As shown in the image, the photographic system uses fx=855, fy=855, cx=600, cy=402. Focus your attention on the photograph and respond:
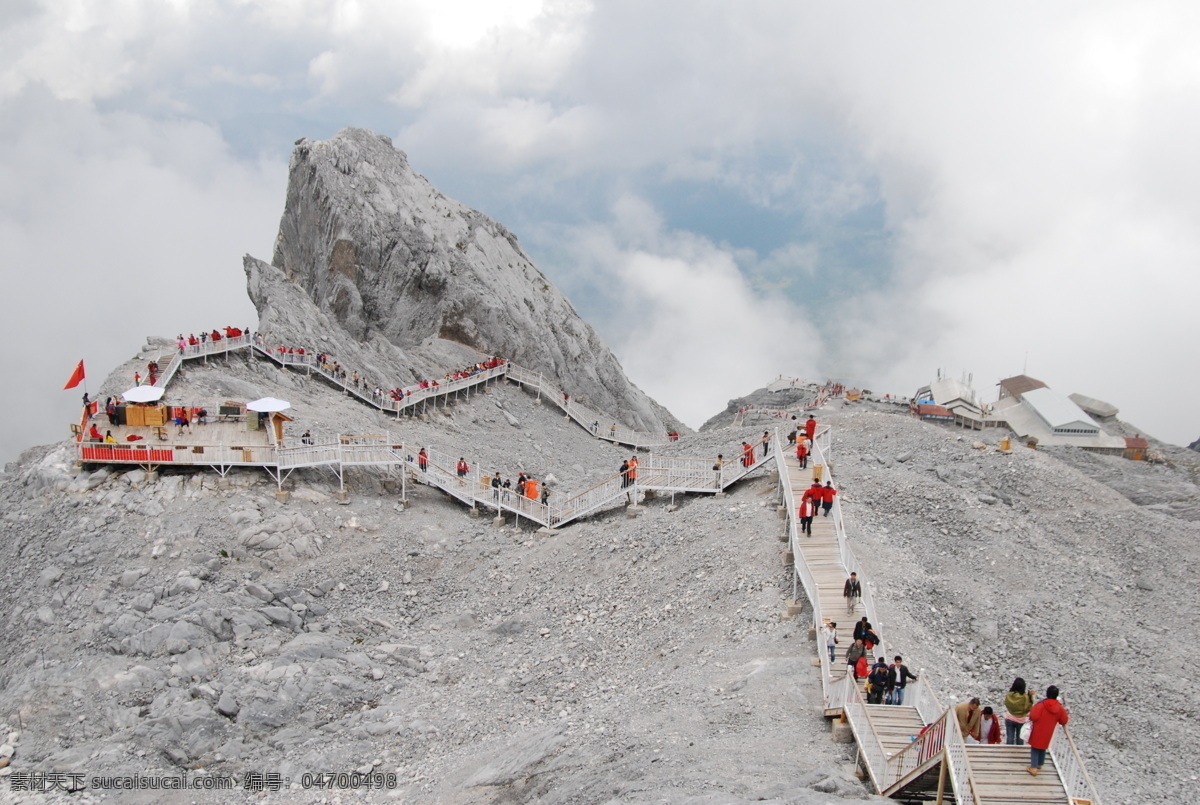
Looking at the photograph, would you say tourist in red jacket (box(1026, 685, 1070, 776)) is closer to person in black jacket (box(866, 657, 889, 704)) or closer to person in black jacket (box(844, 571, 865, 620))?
person in black jacket (box(866, 657, 889, 704))

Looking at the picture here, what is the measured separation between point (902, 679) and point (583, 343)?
6076 centimetres

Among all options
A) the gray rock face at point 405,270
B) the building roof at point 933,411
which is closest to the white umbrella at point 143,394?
the gray rock face at point 405,270

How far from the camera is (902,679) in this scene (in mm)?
16062

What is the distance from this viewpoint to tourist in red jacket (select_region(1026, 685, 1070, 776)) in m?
12.8

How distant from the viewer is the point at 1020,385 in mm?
82062

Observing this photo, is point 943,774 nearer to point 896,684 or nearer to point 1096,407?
point 896,684

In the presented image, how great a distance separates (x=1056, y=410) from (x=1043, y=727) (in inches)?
2710

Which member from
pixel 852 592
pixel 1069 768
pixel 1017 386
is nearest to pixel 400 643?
pixel 852 592

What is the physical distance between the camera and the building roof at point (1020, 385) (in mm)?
80875

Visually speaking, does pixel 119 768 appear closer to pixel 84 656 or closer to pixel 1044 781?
pixel 84 656

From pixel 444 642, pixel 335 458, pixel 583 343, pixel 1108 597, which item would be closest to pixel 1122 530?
pixel 1108 597

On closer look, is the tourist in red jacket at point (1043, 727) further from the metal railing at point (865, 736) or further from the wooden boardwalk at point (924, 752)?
the metal railing at point (865, 736)


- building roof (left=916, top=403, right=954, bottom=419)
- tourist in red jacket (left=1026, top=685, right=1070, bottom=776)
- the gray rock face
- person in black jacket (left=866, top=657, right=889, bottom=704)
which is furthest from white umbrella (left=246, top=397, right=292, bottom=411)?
building roof (left=916, top=403, right=954, bottom=419)

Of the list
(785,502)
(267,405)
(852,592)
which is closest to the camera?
(852,592)
